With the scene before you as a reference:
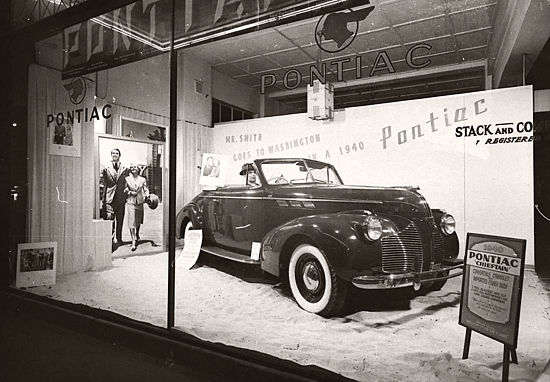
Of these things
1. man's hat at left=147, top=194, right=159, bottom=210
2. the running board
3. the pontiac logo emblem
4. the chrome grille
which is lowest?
the running board

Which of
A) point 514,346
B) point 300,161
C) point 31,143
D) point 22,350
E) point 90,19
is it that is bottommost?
point 22,350

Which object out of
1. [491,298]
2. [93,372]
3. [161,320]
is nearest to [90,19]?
[161,320]

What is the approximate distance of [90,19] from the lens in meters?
3.97

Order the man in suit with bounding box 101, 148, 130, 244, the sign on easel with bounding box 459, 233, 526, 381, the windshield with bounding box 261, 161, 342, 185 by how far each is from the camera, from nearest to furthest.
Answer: the sign on easel with bounding box 459, 233, 526, 381, the windshield with bounding box 261, 161, 342, 185, the man in suit with bounding box 101, 148, 130, 244

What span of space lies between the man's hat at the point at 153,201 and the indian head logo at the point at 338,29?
2.12m

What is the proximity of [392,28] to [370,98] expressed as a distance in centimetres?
42

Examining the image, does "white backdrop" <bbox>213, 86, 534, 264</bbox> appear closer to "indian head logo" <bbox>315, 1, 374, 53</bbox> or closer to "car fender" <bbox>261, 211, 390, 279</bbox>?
"car fender" <bbox>261, 211, 390, 279</bbox>

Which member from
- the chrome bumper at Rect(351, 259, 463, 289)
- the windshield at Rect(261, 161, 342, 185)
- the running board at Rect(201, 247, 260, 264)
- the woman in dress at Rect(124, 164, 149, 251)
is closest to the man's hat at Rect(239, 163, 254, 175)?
the windshield at Rect(261, 161, 342, 185)

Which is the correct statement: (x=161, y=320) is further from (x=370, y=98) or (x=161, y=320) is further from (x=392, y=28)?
(x=392, y=28)

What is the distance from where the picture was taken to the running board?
3271 millimetres

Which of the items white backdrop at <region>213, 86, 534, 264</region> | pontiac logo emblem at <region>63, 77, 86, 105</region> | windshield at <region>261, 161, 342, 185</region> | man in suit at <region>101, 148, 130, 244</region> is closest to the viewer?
white backdrop at <region>213, 86, 534, 264</region>

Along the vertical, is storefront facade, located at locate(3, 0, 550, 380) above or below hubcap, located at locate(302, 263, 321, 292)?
above

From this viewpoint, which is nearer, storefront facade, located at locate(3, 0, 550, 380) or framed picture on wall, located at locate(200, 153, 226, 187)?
storefront facade, located at locate(3, 0, 550, 380)

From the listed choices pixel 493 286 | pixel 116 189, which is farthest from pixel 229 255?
pixel 493 286
